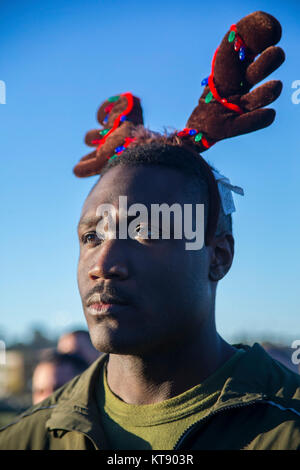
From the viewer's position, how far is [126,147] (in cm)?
283

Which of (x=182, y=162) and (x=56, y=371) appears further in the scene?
(x=56, y=371)

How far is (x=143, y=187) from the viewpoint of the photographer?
2369mm

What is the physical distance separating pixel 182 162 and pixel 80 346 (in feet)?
11.8

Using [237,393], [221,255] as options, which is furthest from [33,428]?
[221,255]

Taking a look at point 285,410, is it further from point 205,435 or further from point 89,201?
point 89,201

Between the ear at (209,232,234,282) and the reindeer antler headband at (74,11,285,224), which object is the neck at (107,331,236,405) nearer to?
the ear at (209,232,234,282)

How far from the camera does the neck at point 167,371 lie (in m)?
2.27

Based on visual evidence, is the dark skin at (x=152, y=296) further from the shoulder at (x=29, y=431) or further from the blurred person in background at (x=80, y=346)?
the blurred person in background at (x=80, y=346)

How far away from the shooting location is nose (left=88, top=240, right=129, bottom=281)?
2121mm

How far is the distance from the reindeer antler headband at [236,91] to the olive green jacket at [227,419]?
108 centimetres

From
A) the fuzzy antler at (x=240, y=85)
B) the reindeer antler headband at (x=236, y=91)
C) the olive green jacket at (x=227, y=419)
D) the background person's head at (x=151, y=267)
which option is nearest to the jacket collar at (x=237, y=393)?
the olive green jacket at (x=227, y=419)

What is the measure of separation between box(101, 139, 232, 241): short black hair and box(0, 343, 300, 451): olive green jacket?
73 cm

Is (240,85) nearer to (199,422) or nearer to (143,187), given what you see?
(143,187)
